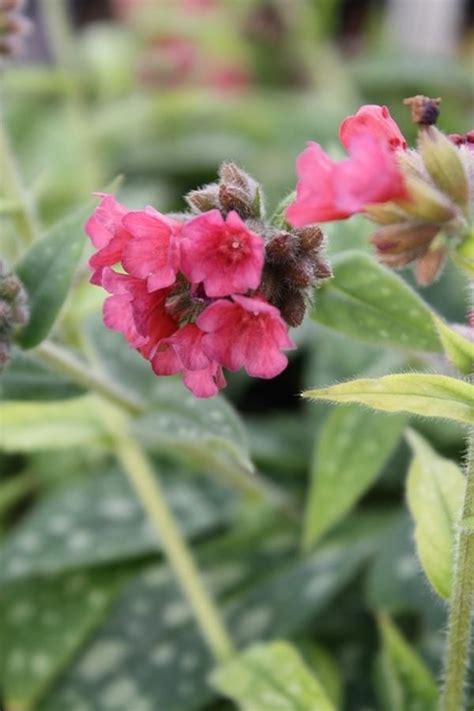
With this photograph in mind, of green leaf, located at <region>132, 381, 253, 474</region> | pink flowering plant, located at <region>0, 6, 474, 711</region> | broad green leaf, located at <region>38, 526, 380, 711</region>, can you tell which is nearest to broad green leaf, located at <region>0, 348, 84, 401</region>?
pink flowering plant, located at <region>0, 6, 474, 711</region>

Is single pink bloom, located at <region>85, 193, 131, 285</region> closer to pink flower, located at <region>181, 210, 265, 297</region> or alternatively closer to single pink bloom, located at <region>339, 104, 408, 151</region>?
pink flower, located at <region>181, 210, 265, 297</region>

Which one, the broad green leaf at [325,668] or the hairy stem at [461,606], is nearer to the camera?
the hairy stem at [461,606]

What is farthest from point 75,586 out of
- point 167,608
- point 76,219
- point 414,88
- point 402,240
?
point 414,88

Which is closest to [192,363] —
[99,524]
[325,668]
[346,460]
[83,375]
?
[83,375]

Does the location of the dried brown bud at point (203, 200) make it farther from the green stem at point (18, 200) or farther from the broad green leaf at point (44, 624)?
the broad green leaf at point (44, 624)

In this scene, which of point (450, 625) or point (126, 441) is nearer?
point (450, 625)

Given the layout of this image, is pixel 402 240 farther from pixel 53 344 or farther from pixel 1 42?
pixel 1 42

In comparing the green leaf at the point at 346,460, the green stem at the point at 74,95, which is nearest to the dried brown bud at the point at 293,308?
the green leaf at the point at 346,460
